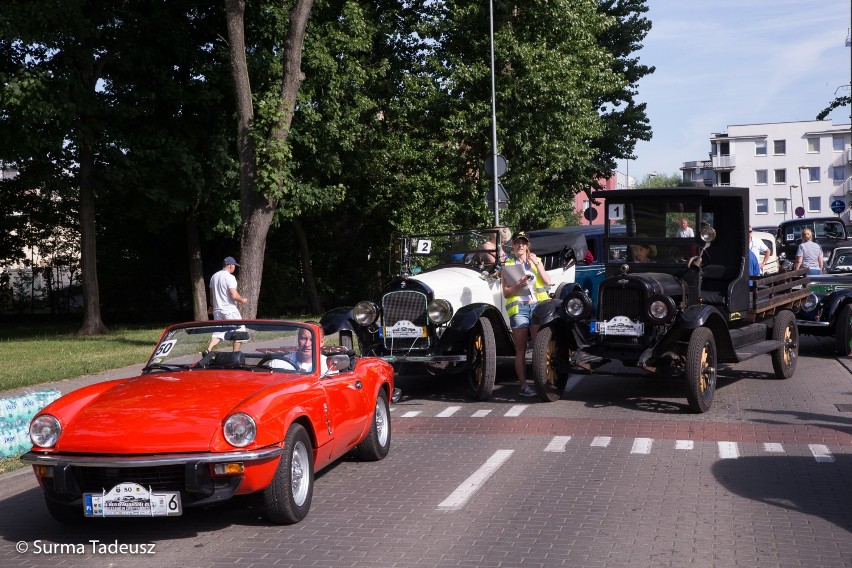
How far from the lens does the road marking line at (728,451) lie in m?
8.77

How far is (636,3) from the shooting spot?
4194cm

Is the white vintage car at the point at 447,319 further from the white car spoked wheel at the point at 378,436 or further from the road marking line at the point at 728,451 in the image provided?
the road marking line at the point at 728,451

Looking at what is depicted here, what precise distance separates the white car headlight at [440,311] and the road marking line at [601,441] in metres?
2.94

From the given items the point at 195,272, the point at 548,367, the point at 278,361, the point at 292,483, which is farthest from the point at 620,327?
the point at 195,272

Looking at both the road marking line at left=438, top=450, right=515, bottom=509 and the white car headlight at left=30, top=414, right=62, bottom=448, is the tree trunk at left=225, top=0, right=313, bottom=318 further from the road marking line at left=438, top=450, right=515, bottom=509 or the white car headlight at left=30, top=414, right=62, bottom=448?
the white car headlight at left=30, top=414, right=62, bottom=448

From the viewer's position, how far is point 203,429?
238 inches

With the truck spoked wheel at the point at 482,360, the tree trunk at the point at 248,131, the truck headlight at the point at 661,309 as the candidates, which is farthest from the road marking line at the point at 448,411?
the tree trunk at the point at 248,131

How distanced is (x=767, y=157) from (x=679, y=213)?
328 ft

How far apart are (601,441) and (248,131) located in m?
12.7

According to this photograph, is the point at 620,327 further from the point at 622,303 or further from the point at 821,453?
the point at 821,453

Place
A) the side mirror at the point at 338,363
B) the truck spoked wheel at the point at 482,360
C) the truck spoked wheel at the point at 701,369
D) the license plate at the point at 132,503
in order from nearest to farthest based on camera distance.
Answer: the license plate at the point at 132,503, the side mirror at the point at 338,363, the truck spoked wheel at the point at 701,369, the truck spoked wheel at the point at 482,360

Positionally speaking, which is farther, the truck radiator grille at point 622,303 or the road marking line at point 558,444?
the truck radiator grille at point 622,303

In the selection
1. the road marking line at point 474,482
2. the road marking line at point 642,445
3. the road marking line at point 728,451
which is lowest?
the road marking line at point 728,451

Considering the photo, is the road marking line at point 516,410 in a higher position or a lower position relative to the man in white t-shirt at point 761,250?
lower
